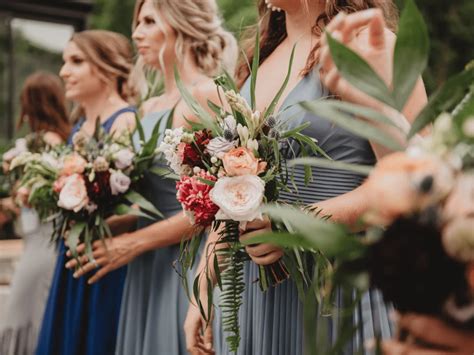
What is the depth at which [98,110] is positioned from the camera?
161 inches

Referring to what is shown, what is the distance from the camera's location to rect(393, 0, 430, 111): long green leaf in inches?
46.0

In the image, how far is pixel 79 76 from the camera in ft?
13.3

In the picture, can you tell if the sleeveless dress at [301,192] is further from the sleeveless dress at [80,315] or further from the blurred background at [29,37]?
the blurred background at [29,37]

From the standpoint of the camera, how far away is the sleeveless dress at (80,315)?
346 centimetres

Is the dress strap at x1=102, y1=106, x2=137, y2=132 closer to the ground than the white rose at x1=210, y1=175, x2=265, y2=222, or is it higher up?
higher up

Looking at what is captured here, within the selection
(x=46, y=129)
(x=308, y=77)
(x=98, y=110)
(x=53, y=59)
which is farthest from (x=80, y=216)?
(x=53, y=59)

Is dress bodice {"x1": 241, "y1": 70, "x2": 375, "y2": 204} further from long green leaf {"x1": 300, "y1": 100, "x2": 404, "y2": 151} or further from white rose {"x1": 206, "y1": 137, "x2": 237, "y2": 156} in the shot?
long green leaf {"x1": 300, "y1": 100, "x2": 404, "y2": 151}

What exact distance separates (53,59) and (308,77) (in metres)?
8.17

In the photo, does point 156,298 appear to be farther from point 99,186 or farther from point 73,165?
point 73,165

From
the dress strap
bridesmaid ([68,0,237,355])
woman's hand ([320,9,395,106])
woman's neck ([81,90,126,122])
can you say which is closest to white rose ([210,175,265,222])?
woman's hand ([320,9,395,106])

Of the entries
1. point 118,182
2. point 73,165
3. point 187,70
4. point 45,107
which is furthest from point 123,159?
point 45,107

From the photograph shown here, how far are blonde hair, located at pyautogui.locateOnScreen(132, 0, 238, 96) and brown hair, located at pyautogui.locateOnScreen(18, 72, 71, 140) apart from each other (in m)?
1.76

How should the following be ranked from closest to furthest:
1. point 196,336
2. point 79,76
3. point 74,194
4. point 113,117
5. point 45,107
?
1. point 196,336
2. point 74,194
3. point 113,117
4. point 79,76
5. point 45,107

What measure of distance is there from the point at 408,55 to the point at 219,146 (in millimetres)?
789
